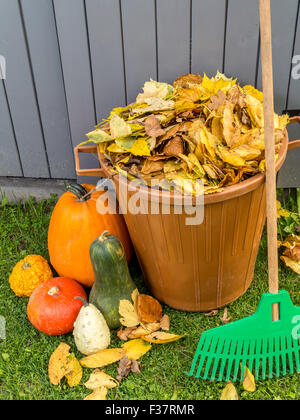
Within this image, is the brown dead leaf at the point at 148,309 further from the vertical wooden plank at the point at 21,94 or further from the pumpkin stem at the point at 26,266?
the vertical wooden plank at the point at 21,94

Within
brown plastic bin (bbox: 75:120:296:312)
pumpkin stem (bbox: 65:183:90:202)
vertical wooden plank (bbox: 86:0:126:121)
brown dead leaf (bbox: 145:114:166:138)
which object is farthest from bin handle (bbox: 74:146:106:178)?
vertical wooden plank (bbox: 86:0:126:121)

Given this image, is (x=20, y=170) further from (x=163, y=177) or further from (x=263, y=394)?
(x=263, y=394)

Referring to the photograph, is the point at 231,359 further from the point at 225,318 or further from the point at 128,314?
the point at 128,314

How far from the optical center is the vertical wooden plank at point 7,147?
2502 mm

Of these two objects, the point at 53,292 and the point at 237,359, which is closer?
the point at 237,359

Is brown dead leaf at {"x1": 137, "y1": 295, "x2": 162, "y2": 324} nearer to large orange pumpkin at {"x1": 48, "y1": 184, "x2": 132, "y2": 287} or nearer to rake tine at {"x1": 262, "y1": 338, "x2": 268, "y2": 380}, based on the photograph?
large orange pumpkin at {"x1": 48, "y1": 184, "x2": 132, "y2": 287}

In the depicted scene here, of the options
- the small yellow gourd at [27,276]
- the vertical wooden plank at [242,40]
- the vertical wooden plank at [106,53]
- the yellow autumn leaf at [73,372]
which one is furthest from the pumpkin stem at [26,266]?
the vertical wooden plank at [242,40]

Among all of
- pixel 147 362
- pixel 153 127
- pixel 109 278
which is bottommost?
pixel 147 362

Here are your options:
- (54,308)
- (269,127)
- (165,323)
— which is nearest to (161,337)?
(165,323)

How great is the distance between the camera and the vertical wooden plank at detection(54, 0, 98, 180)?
6.93 ft

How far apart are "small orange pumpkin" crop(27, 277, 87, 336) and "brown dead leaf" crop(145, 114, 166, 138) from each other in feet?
2.53

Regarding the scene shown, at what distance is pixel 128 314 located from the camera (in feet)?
6.34

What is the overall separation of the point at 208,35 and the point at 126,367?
1.52 metres
